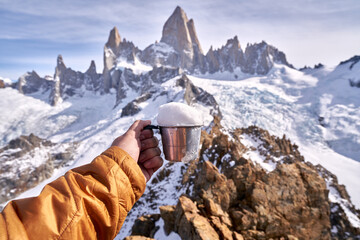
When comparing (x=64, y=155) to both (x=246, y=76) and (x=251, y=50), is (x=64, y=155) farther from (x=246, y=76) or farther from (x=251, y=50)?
(x=251, y=50)

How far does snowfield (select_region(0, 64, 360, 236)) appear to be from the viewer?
4647 cm

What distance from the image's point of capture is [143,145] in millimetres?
2475

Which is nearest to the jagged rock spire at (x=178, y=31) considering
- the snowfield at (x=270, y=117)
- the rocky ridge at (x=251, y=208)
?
the snowfield at (x=270, y=117)

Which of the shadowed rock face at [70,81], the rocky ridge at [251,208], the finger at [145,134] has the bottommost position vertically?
the rocky ridge at [251,208]

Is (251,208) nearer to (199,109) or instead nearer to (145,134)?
(145,134)

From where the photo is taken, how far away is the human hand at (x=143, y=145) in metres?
2.25

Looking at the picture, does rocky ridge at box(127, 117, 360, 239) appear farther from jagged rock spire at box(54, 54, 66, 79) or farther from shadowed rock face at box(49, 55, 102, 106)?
jagged rock spire at box(54, 54, 66, 79)

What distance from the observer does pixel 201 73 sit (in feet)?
418

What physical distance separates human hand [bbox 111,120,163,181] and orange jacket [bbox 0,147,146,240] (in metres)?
0.24

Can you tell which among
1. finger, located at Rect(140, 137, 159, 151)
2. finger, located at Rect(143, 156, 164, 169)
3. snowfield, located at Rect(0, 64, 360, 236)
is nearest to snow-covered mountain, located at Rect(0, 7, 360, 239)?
snowfield, located at Rect(0, 64, 360, 236)

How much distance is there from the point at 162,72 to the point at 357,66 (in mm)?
87722

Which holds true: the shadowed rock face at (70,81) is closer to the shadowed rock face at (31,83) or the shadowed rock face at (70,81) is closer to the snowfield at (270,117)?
the shadowed rock face at (31,83)

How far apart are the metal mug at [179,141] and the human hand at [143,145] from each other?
0.14m

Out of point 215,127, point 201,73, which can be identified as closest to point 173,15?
point 201,73
